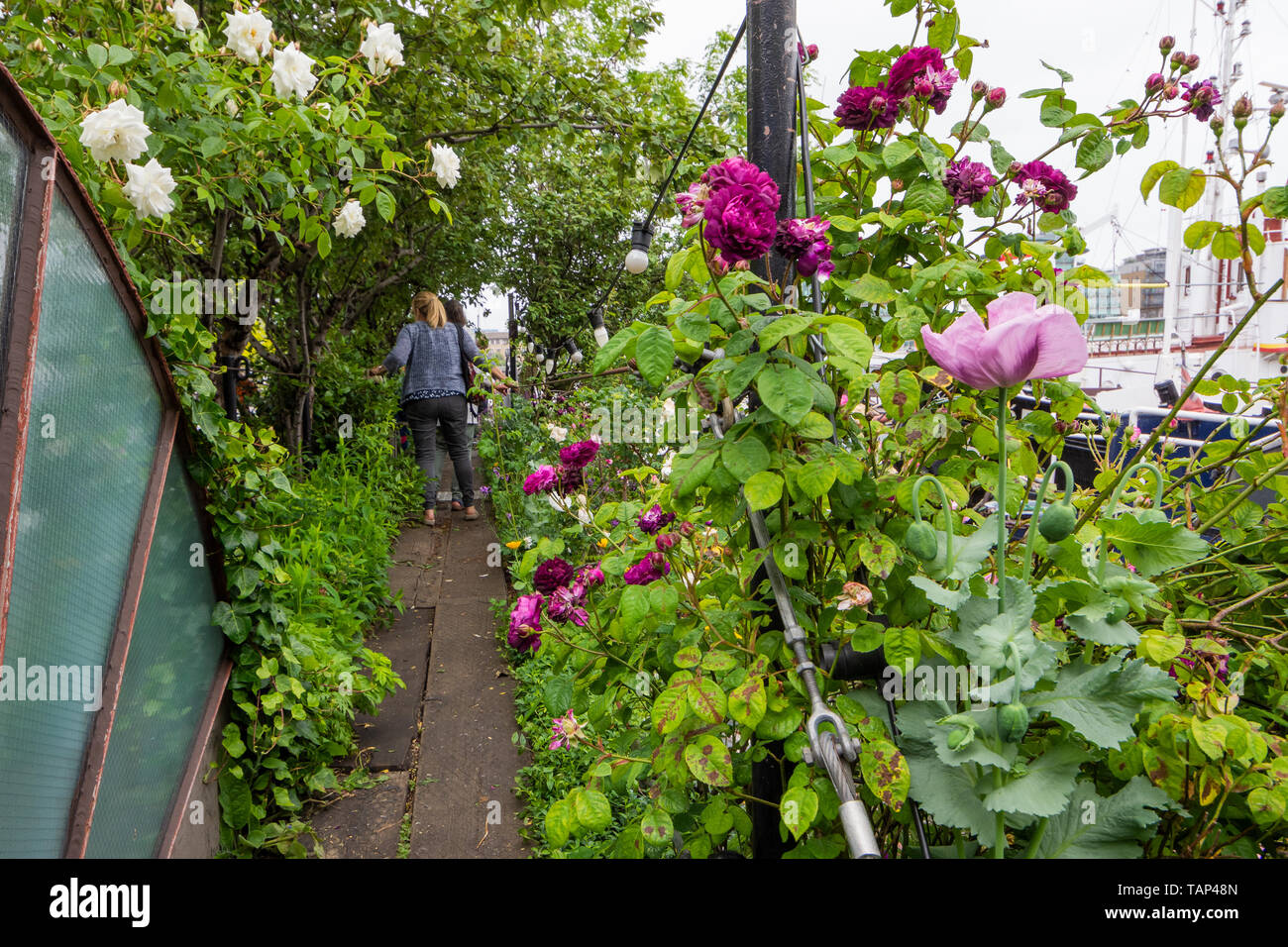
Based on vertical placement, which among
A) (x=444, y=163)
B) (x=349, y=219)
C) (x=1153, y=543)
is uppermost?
(x=444, y=163)

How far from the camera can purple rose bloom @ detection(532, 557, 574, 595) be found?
1443 millimetres

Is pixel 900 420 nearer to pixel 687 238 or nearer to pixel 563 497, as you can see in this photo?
pixel 687 238

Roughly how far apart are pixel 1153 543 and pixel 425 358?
17.5ft

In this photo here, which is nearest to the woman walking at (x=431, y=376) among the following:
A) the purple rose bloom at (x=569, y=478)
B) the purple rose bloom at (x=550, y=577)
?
the purple rose bloom at (x=569, y=478)

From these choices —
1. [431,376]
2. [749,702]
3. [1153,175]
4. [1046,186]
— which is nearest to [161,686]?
[749,702]

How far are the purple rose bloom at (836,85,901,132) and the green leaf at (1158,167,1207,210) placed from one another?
427 millimetres

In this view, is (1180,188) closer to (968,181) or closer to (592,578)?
(968,181)

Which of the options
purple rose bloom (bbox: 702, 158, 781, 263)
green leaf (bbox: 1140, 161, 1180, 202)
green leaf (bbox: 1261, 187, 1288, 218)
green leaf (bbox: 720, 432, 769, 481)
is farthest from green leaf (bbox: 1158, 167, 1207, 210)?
green leaf (bbox: 720, 432, 769, 481)

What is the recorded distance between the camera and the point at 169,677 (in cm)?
194

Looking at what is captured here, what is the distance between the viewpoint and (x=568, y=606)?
4.69ft

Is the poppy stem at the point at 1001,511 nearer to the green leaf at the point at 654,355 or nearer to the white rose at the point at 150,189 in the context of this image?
the green leaf at the point at 654,355

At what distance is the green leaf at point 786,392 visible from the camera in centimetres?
91

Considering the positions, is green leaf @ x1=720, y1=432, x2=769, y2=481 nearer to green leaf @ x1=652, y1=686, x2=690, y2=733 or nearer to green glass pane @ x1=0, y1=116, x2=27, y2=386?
green leaf @ x1=652, y1=686, x2=690, y2=733
